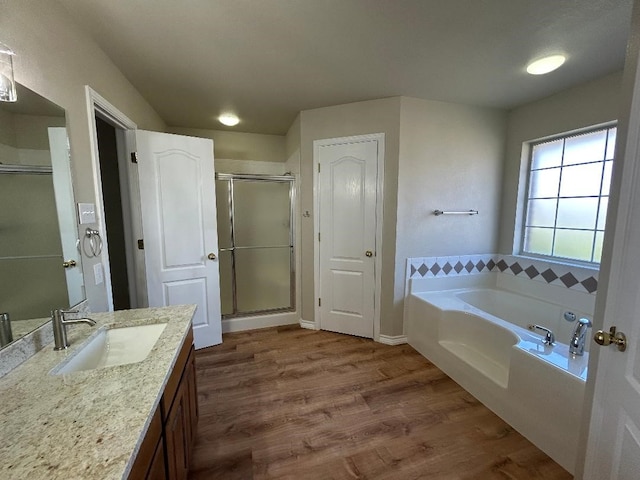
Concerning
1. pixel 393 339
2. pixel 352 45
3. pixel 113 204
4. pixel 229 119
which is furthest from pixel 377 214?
pixel 113 204

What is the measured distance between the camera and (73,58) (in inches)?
54.5

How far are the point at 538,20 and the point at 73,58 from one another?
2513mm

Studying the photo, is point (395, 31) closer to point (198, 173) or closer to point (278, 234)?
point (198, 173)

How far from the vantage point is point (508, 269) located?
9.07ft

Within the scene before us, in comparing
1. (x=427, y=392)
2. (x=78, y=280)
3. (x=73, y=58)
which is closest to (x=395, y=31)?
(x=73, y=58)

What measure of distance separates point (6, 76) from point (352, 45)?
5.41 feet

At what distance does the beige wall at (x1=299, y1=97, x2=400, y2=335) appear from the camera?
2441mm

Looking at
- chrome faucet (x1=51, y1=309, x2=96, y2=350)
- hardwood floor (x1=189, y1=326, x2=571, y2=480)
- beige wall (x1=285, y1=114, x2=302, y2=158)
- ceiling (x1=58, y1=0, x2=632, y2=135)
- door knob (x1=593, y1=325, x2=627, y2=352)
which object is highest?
ceiling (x1=58, y1=0, x2=632, y2=135)

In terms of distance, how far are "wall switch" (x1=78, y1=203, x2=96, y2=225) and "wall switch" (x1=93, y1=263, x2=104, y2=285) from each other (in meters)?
0.27

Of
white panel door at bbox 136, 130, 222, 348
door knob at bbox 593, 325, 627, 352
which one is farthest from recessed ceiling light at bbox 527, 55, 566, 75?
white panel door at bbox 136, 130, 222, 348

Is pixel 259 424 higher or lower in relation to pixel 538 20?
lower

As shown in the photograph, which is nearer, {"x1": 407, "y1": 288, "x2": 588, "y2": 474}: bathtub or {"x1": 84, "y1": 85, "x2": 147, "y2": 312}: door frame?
{"x1": 407, "y1": 288, "x2": 588, "y2": 474}: bathtub

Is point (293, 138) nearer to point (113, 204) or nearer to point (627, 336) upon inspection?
point (113, 204)

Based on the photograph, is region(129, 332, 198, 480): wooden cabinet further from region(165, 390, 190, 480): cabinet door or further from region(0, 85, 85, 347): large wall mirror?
region(0, 85, 85, 347): large wall mirror
